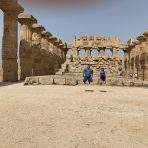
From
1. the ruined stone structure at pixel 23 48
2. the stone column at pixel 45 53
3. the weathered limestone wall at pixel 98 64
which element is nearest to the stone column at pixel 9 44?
the ruined stone structure at pixel 23 48

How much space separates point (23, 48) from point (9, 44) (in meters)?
3.58

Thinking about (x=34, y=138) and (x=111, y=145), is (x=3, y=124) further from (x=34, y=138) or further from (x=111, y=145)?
(x=111, y=145)

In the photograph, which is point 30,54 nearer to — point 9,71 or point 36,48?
point 36,48

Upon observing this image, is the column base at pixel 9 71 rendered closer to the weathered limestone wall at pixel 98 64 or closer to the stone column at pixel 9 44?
the stone column at pixel 9 44

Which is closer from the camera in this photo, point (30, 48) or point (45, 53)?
point (30, 48)

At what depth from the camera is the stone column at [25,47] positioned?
23.8m

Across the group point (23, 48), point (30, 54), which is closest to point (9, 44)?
point (23, 48)

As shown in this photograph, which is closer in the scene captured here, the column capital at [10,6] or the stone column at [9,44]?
the column capital at [10,6]

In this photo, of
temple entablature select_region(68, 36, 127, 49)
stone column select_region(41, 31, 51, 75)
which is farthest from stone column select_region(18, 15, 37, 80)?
temple entablature select_region(68, 36, 127, 49)

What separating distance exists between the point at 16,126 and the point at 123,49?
45304 millimetres

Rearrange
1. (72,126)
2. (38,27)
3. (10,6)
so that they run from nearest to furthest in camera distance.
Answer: (72,126)
(10,6)
(38,27)

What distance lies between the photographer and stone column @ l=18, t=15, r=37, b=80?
23781 millimetres

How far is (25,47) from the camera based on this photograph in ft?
78.6

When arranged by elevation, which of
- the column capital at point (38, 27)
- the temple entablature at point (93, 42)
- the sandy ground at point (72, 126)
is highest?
the temple entablature at point (93, 42)
